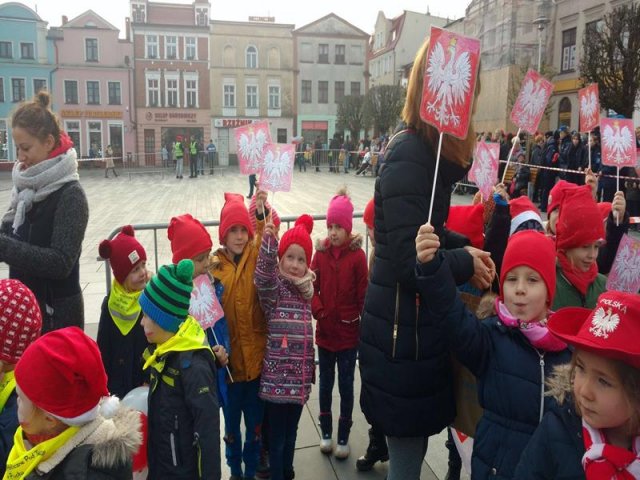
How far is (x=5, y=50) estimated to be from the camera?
42156mm

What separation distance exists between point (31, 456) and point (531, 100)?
379 cm

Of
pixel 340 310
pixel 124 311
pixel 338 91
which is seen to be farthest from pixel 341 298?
pixel 338 91

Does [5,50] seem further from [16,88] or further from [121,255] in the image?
[121,255]

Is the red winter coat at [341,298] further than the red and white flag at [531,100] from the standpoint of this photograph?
No

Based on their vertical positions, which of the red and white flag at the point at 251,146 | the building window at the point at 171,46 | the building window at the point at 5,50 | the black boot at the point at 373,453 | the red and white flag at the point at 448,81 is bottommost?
the black boot at the point at 373,453

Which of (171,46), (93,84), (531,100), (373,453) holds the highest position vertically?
(171,46)

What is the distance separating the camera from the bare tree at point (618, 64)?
1526 centimetres

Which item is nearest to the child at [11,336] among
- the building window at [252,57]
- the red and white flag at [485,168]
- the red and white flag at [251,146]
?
the red and white flag at [251,146]

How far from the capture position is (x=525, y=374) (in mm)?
2006

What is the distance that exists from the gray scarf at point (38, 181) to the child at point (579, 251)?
2488 millimetres

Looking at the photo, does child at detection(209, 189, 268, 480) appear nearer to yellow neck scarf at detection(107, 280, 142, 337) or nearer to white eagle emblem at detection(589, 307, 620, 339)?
yellow neck scarf at detection(107, 280, 142, 337)

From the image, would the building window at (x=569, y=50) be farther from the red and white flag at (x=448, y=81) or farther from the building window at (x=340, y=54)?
the red and white flag at (x=448, y=81)

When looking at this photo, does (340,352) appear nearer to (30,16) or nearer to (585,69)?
(585,69)

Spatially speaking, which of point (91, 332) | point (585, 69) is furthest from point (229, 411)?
point (585, 69)
